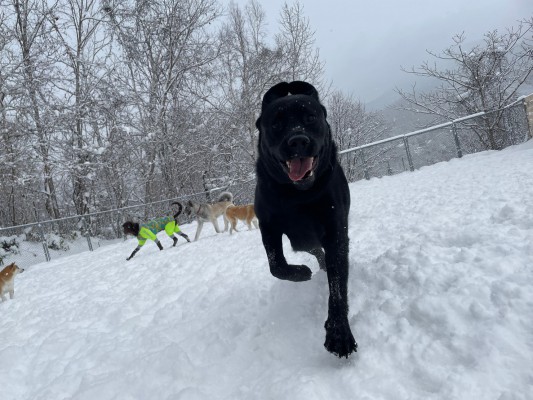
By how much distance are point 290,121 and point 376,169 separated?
49.9 feet

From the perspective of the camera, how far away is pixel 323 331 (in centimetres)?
243

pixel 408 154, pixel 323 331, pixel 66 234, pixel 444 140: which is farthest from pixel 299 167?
pixel 66 234

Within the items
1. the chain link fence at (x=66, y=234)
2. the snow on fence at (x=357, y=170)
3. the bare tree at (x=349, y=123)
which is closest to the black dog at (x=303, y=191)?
the chain link fence at (x=66, y=234)

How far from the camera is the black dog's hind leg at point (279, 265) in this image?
8.41 ft

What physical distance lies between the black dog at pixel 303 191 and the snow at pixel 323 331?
0.99 ft

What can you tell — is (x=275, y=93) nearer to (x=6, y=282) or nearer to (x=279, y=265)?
(x=279, y=265)

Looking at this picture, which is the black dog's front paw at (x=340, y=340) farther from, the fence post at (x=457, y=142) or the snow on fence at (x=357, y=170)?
the fence post at (x=457, y=142)

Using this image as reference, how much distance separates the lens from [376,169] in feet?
54.4

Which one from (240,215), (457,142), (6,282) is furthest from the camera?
(457,142)

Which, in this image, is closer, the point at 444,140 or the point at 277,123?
the point at 277,123

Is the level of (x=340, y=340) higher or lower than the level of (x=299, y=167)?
lower

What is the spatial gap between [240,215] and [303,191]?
275 inches

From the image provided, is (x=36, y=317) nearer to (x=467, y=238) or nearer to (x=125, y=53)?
(x=467, y=238)

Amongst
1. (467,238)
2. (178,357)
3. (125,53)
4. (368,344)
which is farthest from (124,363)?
(125,53)
